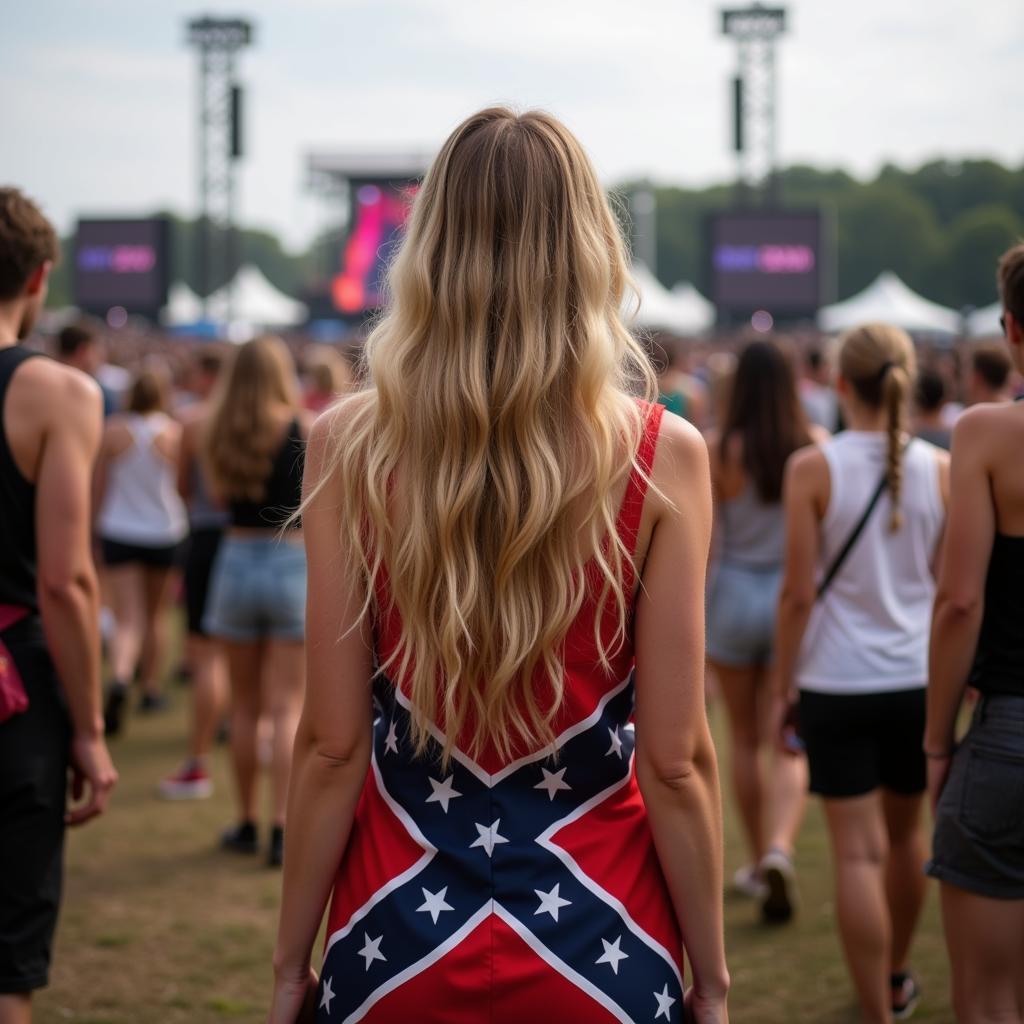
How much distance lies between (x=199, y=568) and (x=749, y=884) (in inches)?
128

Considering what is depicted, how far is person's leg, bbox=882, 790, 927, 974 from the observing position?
387cm

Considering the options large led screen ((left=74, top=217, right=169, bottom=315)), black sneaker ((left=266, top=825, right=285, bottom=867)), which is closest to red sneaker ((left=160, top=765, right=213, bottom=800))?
black sneaker ((left=266, top=825, right=285, bottom=867))

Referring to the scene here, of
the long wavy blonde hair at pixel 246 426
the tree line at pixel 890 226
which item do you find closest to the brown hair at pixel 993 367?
the long wavy blonde hair at pixel 246 426

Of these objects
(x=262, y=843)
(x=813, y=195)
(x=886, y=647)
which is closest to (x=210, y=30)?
(x=262, y=843)

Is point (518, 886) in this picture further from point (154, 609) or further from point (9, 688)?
point (154, 609)

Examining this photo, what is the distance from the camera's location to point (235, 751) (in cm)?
561

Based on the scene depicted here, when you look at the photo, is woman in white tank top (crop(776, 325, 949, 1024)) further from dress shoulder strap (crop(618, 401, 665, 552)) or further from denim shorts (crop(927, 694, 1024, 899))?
dress shoulder strap (crop(618, 401, 665, 552))

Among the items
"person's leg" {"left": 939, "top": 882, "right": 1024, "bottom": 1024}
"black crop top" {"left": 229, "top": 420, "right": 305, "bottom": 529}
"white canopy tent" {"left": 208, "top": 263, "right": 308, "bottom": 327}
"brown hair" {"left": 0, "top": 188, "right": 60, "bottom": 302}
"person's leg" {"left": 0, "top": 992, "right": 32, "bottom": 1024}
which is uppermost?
"white canopy tent" {"left": 208, "top": 263, "right": 308, "bottom": 327}

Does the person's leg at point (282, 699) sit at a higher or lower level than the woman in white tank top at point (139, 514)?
lower

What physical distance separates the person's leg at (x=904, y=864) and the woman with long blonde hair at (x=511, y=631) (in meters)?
2.15

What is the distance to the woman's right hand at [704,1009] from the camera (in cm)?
190

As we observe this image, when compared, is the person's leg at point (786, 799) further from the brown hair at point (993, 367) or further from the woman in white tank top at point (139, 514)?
the woman in white tank top at point (139, 514)

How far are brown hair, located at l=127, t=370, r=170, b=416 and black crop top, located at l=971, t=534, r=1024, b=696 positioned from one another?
244 inches

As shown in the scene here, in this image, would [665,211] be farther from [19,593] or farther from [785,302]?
[19,593]
